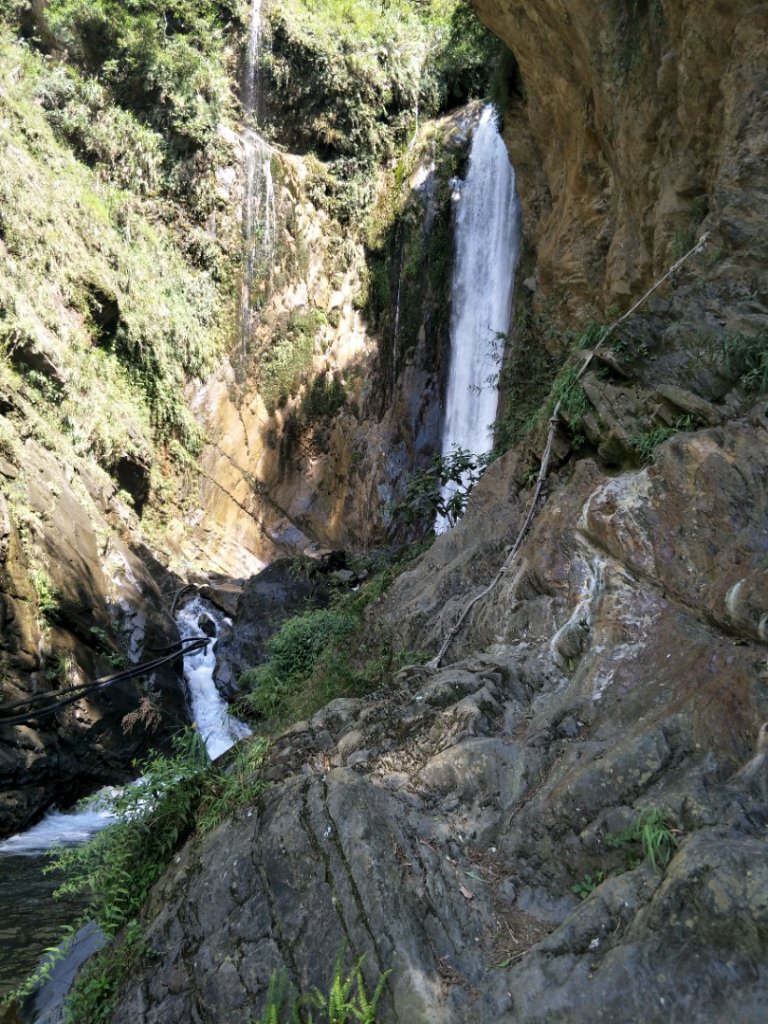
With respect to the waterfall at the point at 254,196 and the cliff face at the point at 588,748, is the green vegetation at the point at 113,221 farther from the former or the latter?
the cliff face at the point at 588,748

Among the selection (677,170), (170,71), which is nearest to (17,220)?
(170,71)

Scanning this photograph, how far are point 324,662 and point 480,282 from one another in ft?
43.3

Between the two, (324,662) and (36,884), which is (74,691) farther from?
(324,662)

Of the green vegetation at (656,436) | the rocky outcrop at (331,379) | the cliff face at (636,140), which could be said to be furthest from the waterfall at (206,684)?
the cliff face at (636,140)

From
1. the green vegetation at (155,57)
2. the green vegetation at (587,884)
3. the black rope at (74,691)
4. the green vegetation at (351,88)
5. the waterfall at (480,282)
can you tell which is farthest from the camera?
the green vegetation at (351,88)

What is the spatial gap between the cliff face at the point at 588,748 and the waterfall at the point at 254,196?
597 inches

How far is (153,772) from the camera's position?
4.62 meters

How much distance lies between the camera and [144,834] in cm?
Result: 440

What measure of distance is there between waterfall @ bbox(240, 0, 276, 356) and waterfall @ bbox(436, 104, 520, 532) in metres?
5.81

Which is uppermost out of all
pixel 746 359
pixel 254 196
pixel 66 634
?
pixel 254 196

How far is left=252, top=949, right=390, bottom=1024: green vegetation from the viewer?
9.55ft

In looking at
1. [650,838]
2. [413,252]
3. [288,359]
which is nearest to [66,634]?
[650,838]

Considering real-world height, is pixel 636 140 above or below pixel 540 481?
above

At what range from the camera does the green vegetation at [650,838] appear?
2.99 meters
